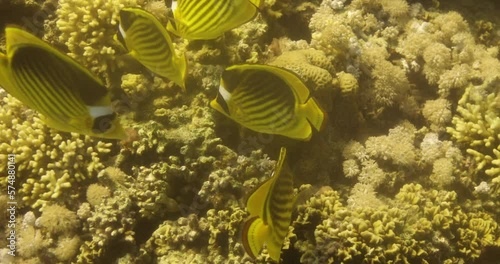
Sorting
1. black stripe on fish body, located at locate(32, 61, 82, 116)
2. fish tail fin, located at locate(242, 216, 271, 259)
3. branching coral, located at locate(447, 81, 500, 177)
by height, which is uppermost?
black stripe on fish body, located at locate(32, 61, 82, 116)

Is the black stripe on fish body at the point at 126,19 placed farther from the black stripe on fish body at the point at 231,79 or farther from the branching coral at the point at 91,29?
the branching coral at the point at 91,29

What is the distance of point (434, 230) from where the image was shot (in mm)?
3498

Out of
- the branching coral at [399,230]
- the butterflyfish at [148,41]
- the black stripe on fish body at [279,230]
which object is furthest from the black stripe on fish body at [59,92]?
the branching coral at [399,230]

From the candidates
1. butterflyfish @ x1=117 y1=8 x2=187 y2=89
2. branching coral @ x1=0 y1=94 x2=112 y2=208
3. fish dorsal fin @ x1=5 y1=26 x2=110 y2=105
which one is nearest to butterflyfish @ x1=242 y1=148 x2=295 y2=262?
fish dorsal fin @ x1=5 y1=26 x2=110 y2=105

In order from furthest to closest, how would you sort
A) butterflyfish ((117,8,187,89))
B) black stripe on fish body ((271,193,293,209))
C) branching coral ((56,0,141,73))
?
branching coral ((56,0,141,73)) → butterflyfish ((117,8,187,89)) → black stripe on fish body ((271,193,293,209))

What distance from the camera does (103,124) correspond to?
6.55 ft

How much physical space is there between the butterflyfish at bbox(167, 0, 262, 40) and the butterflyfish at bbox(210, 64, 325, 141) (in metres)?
0.44

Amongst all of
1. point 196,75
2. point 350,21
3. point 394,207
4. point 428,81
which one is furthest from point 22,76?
point 428,81

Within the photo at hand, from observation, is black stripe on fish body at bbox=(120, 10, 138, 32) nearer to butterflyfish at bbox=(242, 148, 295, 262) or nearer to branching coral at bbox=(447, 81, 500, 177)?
butterflyfish at bbox=(242, 148, 295, 262)

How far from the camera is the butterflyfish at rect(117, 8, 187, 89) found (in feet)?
8.52

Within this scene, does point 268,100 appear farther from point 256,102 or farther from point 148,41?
point 148,41

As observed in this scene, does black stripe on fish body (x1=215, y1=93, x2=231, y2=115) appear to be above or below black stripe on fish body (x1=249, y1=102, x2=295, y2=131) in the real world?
above

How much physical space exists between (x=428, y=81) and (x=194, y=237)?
2.96 metres

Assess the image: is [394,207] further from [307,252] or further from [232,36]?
[232,36]
